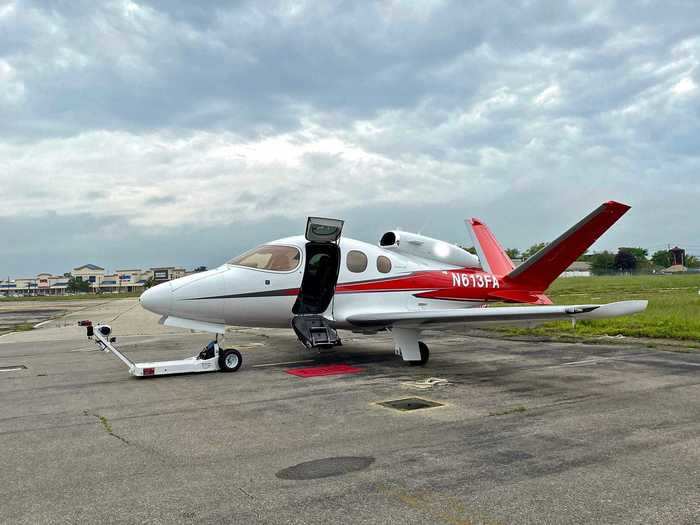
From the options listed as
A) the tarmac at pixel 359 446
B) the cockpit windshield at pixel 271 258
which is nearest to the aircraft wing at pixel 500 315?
the tarmac at pixel 359 446

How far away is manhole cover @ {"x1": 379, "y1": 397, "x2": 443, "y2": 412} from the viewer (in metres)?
7.97

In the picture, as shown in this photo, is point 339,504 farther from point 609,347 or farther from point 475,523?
point 609,347

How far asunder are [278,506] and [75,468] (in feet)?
7.99

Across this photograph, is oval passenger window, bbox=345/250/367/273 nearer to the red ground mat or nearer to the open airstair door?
the open airstair door

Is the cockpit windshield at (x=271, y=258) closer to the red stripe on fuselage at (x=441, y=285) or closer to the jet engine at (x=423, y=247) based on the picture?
the red stripe on fuselage at (x=441, y=285)

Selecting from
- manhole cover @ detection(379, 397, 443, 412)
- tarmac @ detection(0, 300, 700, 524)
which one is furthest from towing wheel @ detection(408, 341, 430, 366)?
manhole cover @ detection(379, 397, 443, 412)

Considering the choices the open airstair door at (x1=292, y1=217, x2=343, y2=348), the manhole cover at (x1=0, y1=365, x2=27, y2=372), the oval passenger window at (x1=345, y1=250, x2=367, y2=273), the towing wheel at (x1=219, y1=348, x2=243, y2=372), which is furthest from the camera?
the oval passenger window at (x1=345, y1=250, x2=367, y2=273)

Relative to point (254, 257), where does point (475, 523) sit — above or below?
below

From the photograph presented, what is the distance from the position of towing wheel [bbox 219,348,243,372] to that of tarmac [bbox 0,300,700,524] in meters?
0.28

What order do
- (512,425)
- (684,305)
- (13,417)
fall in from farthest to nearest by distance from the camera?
(684,305), (13,417), (512,425)

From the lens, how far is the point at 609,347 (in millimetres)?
14562

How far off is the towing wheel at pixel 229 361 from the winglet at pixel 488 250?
26.3 ft

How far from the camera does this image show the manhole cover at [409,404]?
314 inches

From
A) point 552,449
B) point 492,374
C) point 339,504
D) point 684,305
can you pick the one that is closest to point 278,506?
point 339,504
